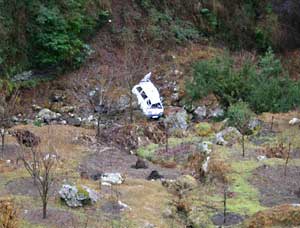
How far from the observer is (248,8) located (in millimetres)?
26531

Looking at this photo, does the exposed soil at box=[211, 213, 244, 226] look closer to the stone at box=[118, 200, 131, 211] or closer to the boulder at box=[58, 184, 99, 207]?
the stone at box=[118, 200, 131, 211]

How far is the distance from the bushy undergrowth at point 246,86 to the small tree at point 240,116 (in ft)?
2.86

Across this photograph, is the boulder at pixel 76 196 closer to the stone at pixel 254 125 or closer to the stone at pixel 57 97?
the stone at pixel 254 125

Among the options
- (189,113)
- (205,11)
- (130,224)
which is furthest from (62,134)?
(205,11)

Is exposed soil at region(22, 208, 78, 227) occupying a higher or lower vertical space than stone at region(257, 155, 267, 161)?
lower

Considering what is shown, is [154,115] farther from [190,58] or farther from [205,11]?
[205,11]

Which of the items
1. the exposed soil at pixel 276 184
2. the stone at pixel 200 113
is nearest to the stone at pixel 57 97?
the stone at pixel 200 113

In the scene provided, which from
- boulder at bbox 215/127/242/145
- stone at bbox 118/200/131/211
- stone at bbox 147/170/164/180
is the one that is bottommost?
stone at bbox 118/200/131/211

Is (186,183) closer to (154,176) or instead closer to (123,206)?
(154,176)

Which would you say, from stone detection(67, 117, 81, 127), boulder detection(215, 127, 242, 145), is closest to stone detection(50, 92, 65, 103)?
stone detection(67, 117, 81, 127)

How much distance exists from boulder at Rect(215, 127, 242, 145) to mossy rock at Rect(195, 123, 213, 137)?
0.69 m

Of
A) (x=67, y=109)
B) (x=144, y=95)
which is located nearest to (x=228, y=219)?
(x=144, y=95)

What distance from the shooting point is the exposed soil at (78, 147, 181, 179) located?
548 inches

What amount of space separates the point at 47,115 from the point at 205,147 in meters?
6.50
